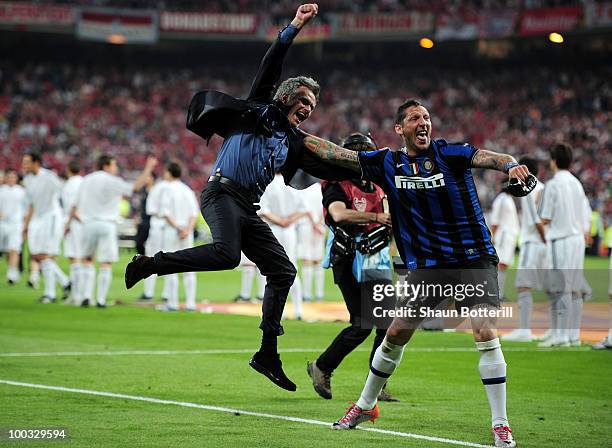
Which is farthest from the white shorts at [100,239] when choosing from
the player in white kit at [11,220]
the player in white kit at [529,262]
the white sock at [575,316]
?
the white sock at [575,316]

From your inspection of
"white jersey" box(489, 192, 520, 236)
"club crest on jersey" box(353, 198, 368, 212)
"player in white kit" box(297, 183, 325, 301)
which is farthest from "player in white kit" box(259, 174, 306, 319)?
"club crest on jersey" box(353, 198, 368, 212)

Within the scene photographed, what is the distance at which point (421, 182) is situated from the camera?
7312mm

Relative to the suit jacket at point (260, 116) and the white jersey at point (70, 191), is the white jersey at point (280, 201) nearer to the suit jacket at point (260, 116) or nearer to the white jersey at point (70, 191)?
the white jersey at point (70, 191)

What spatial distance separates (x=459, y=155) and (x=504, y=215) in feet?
31.1

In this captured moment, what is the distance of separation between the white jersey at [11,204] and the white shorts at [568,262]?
491 inches

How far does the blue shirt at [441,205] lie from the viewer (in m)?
7.30

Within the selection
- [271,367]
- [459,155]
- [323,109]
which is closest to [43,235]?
[271,367]

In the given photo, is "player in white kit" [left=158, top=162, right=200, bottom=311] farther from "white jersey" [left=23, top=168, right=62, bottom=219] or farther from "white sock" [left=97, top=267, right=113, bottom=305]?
"white jersey" [left=23, top=168, right=62, bottom=219]

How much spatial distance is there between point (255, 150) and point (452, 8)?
137 ft

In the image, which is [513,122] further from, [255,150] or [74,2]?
[255,150]

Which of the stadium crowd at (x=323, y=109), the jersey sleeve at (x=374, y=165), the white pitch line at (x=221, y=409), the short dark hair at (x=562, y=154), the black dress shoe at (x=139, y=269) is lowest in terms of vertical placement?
the white pitch line at (x=221, y=409)

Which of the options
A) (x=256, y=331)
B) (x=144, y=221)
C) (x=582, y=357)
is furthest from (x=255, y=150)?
(x=144, y=221)

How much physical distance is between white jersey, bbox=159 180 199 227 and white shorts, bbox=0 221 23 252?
547cm

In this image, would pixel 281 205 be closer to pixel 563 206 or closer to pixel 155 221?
pixel 155 221
